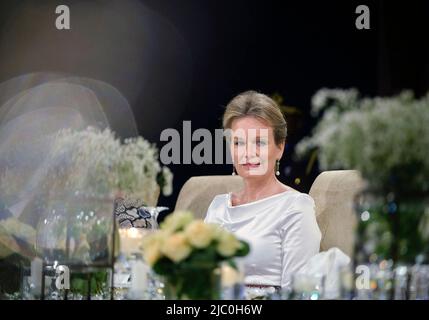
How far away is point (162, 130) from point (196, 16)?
1.21 feet

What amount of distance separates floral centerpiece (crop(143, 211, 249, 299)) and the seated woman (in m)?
0.37

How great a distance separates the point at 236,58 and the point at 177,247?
78cm

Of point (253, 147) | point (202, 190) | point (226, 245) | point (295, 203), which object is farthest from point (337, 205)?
point (226, 245)

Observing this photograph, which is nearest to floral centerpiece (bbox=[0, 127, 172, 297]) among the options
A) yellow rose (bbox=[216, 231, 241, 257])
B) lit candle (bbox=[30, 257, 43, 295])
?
lit candle (bbox=[30, 257, 43, 295])

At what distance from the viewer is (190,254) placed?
2.17 meters

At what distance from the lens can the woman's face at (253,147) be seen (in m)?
2.67

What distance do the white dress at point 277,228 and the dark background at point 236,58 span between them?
0.10 metres

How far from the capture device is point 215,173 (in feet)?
8.91

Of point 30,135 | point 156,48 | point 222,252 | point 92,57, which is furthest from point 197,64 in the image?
point 222,252

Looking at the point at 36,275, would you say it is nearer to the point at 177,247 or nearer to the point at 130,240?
the point at 130,240

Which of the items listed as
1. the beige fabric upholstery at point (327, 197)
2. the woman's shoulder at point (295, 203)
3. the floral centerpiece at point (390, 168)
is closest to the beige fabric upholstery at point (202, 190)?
the beige fabric upholstery at point (327, 197)

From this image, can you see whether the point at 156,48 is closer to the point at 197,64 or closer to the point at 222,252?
the point at 197,64

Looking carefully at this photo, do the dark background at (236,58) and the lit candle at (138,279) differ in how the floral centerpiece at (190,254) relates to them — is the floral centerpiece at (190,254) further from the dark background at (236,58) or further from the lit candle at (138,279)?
the dark background at (236,58)
